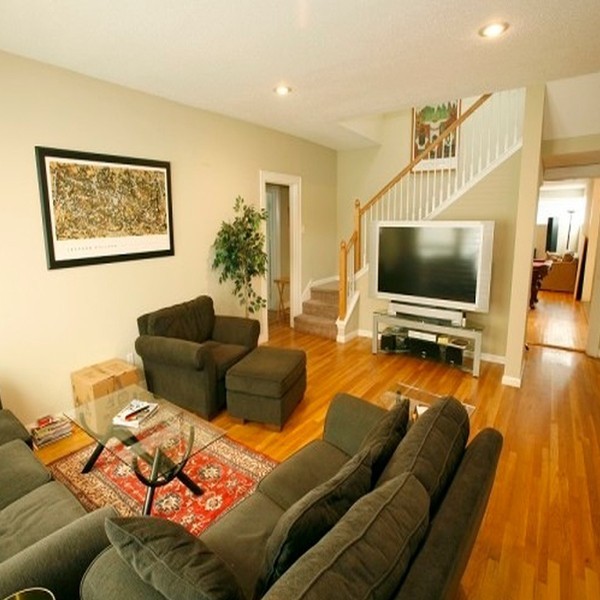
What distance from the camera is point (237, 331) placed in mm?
3689

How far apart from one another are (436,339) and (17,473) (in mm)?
3796

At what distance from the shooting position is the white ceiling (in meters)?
2.03

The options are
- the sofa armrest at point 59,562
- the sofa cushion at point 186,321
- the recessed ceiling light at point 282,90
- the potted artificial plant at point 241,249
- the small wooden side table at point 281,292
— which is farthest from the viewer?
the small wooden side table at point 281,292

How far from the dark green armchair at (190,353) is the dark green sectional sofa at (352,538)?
62.3 inches

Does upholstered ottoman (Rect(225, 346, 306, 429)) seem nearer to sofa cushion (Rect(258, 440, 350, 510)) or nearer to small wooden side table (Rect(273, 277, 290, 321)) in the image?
sofa cushion (Rect(258, 440, 350, 510))

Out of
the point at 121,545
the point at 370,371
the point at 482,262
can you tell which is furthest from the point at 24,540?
the point at 482,262

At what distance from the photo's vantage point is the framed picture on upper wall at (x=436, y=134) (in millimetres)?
5211

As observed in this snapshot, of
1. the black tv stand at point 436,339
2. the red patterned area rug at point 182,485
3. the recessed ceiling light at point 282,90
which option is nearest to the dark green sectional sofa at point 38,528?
the red patterned area rug at point 182,485

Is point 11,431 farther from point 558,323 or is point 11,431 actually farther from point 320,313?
point 558,323

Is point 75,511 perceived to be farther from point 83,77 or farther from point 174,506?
point 83,77

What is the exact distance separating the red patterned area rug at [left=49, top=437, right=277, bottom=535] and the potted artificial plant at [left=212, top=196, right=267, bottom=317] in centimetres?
203

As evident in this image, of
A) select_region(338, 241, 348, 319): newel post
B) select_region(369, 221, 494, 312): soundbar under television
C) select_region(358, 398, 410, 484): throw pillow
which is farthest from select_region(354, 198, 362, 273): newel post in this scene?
select_region(358, 398, 410, 484): throw pillow

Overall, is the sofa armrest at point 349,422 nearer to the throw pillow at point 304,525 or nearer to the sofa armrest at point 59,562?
the throw pillow at point 304,525

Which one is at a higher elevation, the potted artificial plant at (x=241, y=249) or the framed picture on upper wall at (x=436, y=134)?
the framed picture on upper wall at (x=436, y=134)
